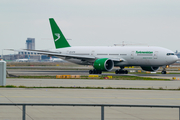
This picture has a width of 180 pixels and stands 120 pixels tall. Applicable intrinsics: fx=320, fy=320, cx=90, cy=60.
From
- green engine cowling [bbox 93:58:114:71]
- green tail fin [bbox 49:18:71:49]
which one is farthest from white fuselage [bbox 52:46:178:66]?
green tail fin [bbox 49:18:71:49]

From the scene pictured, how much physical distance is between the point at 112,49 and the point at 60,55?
9884 mm

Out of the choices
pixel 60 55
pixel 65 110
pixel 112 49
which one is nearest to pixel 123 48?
pixel 112 49

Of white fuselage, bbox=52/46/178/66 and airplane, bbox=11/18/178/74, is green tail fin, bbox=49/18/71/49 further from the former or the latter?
white fuselage, bbox=52/46/178/66

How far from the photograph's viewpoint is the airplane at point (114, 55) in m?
54.1

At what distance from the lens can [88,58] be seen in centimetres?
A: 6088

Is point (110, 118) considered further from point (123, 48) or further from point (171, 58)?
point (123, 48)

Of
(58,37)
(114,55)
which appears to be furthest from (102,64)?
(58,37)

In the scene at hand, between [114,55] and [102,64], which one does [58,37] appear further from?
[102,64]

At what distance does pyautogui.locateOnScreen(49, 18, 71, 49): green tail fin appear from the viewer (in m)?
67.6

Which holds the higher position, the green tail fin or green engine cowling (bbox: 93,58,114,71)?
the green tail fin

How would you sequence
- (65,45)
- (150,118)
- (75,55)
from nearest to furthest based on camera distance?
(150,118) < (75,55) < (65,45)

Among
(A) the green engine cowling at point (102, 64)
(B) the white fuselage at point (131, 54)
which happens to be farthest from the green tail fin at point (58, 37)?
(A) the green engine cowling at point (102, 64)

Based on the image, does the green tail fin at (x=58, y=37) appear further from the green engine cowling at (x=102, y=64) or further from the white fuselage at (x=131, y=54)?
the green engine cowling at (x=102, y=64)

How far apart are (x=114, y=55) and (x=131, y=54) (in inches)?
149
